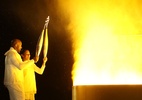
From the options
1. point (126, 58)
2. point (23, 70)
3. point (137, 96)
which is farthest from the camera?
point (126, 58)

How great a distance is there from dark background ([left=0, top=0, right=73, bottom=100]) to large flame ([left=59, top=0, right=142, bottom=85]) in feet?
0.78

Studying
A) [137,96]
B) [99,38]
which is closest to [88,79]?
[137,96]

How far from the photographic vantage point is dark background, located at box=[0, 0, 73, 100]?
21.8ft

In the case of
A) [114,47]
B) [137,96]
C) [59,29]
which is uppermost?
[59,29]

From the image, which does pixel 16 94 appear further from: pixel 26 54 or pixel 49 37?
pixel 49 37

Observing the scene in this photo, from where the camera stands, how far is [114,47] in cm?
644

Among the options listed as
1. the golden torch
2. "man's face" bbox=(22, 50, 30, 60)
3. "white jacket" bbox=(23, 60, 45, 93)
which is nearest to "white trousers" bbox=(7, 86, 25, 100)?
"white jacket" bbox=(23, 60, 45, 93)

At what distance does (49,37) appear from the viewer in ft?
21.9

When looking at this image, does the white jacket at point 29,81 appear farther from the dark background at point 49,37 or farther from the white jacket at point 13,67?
the dark background at point 49,37

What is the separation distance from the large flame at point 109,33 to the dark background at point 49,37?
0.78 feet

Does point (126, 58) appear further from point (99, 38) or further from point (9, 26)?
point (9, 26)

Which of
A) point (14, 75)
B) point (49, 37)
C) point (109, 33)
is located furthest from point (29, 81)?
point (109, 33)

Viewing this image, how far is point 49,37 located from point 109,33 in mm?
1239

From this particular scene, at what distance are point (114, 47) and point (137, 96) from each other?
246cm
